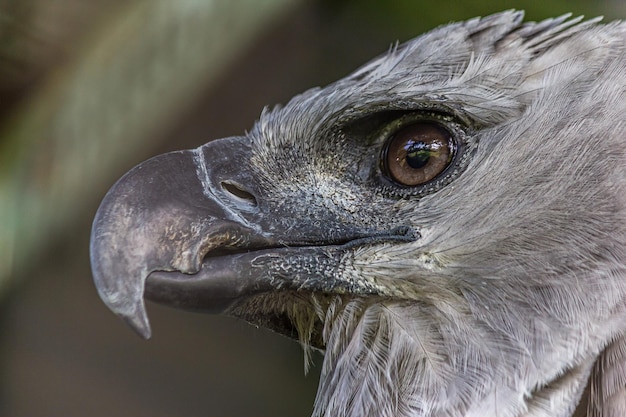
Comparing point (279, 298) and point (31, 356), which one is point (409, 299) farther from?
point (31, 356)

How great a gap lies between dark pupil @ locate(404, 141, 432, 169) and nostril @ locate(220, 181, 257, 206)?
0.24 metres

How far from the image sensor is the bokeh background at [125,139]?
2.37 m

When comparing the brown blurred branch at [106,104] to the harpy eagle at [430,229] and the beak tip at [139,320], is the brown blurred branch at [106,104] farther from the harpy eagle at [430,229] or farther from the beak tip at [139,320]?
the beak tip at [139,320]

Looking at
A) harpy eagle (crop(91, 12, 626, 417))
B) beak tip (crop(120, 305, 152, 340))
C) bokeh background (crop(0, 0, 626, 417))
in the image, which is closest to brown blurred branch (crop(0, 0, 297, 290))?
bokeh background (crop(0, 0, 626, 417))

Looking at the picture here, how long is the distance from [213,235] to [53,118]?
152 centimetres

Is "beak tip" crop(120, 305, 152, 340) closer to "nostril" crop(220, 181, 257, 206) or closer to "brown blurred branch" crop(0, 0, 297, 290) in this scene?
"nostril" crop(220, 181, 257, 206)

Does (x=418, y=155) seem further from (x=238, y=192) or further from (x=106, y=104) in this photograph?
(x=106, y=104)


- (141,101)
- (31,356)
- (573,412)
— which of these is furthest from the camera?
(31,356)

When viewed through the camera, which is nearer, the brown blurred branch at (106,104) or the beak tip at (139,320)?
the beak tip at (139,320)

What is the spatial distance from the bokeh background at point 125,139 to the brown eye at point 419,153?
3.29 ft

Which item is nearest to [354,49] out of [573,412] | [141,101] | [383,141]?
[141,101]

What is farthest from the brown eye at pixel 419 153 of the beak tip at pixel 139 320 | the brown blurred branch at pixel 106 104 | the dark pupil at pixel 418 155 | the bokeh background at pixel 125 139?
the brown blurred branch at pixel 106 104

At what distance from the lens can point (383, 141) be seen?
1170 millimetres

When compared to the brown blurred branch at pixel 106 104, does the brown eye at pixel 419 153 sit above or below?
below
